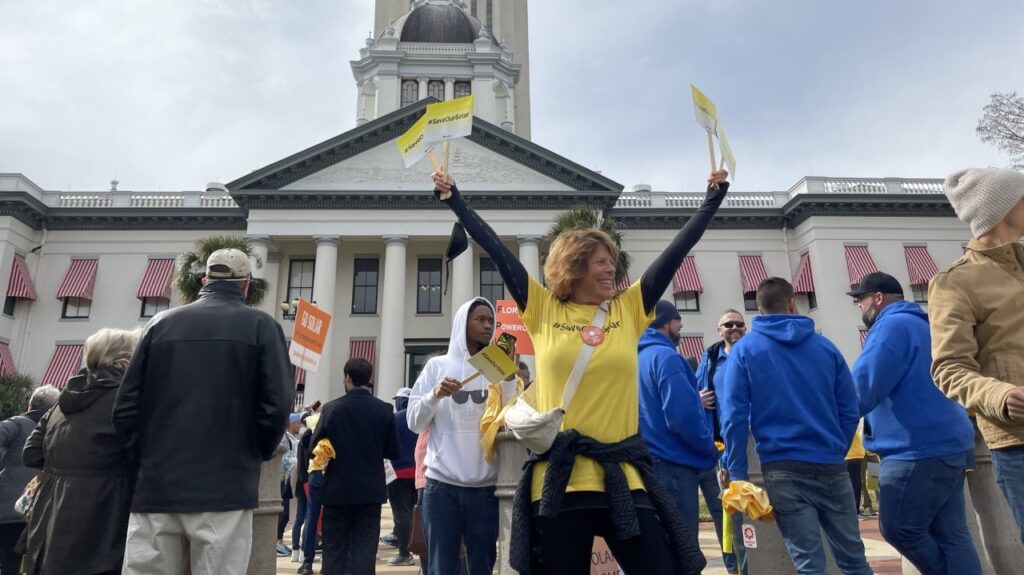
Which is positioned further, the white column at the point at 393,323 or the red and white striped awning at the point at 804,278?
the red and white striped awning at the point at 804,278

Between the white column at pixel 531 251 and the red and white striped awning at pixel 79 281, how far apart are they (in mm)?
17933

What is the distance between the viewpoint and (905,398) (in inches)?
151

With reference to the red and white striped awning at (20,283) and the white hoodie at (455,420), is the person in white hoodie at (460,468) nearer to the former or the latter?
the white hoodie at (455,420)

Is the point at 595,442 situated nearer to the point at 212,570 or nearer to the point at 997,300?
the point at 997,300

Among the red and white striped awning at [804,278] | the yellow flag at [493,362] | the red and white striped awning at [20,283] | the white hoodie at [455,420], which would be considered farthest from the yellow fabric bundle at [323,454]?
the red and white striped awning at [20,283]

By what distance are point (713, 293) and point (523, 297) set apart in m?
26.8

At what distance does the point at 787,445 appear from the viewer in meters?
3.51

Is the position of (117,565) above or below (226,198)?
below

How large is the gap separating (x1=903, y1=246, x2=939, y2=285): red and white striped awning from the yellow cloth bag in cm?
2883

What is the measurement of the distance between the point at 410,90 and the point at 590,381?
116 feet

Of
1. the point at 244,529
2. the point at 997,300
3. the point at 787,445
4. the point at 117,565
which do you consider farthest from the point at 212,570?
the point at 997,300

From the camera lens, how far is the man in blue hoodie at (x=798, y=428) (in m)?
3.40

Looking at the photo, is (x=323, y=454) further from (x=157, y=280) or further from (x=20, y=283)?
(x=20, y=283)

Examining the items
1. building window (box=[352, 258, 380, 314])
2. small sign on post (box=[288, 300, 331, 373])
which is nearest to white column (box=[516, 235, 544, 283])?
building window (box=[352, 258, 380, 314])
